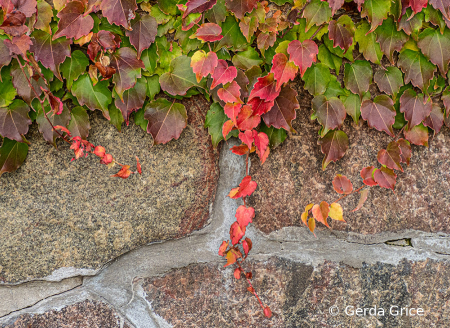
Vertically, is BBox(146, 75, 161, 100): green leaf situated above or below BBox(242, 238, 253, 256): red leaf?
above

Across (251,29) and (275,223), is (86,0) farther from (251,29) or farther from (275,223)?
(275,223)

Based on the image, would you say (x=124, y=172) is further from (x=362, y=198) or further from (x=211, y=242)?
(x=362, y=198)

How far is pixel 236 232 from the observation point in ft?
2.41

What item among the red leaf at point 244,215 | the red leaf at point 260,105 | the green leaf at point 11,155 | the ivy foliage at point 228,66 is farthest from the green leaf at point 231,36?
the green leaf at point 11,155

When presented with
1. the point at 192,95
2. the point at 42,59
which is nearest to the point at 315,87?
the point at 192,95

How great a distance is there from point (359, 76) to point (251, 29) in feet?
0.83

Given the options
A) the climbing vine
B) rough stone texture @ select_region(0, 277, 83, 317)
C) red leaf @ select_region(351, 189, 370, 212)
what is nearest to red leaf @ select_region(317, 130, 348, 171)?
the climbing vine

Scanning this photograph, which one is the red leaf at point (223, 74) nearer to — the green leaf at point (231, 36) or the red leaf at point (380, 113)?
the green leaf at point (231, 36)

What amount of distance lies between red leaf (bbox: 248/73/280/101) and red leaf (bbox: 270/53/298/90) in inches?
0.6

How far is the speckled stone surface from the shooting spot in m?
0.76

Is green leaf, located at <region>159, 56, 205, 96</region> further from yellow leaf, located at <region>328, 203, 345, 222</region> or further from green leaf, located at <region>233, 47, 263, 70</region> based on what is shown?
yellow leaf, located at <region>328, 203, 345, 222</region>

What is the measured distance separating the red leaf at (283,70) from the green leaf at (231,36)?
0.09 meters

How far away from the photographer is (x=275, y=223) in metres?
0.77

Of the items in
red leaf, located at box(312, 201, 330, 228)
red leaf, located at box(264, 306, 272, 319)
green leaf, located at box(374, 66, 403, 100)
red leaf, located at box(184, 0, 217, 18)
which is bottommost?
red leaf, located at box(264, 306, 272, 319)
